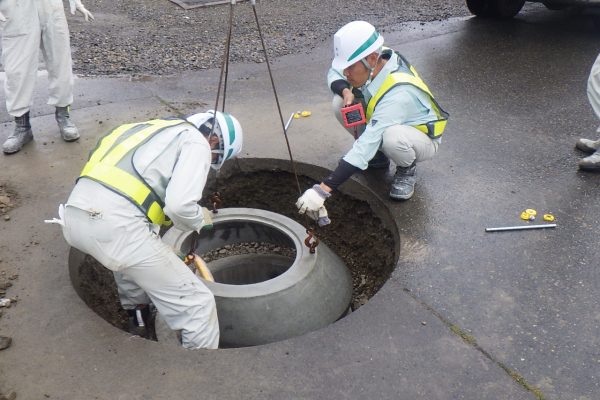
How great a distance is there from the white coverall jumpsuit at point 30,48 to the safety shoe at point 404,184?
→ 282 cm

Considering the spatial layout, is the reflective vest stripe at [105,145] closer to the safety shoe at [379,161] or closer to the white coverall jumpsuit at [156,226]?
the white coverall jumpsuit at [156,226]

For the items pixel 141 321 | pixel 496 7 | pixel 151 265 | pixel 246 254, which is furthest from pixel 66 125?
pixel 496 7

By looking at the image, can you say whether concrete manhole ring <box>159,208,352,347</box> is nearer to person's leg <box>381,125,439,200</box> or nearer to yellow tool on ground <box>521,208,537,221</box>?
person's leg <box>381,125,439,200</box>

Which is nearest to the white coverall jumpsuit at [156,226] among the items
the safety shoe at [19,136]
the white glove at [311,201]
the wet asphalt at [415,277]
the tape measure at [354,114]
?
the wet asphalt at [415,277]

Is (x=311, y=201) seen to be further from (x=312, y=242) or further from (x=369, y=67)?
(x=369, y=67)

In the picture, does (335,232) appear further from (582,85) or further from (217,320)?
(582,85)

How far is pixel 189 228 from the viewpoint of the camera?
9.36 ft

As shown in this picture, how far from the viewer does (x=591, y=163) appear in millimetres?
4234

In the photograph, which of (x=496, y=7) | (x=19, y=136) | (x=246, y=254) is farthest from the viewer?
(x=496, y=7)

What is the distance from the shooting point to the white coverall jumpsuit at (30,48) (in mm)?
4367

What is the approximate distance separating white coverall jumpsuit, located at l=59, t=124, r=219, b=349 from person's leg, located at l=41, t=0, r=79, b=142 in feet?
7.19

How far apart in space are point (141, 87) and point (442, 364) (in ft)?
14.2

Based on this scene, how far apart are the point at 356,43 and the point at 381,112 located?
1.53 feet

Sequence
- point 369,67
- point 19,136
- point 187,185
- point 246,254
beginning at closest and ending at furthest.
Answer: point 187,185 < point 369,67 < point 246,254 < point 19,136
